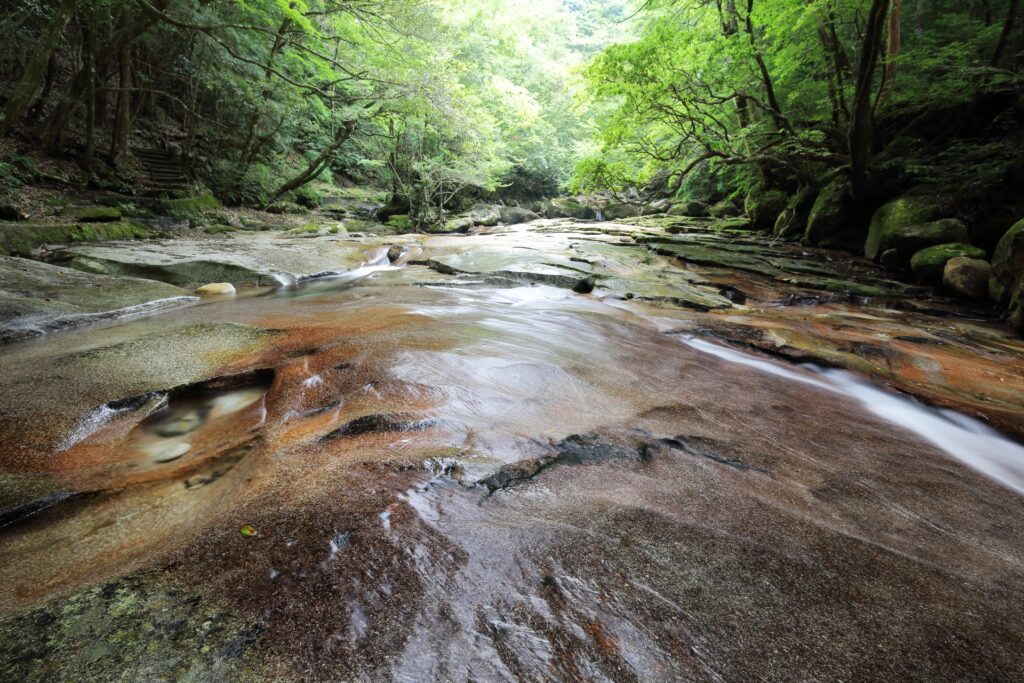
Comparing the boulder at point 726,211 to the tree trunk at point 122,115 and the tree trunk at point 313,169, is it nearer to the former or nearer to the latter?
the tree trunk at point 313,169

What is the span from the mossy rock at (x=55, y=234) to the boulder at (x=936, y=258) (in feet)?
44.7

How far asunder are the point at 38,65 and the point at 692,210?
68.3ft

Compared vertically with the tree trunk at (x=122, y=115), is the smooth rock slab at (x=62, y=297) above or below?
below

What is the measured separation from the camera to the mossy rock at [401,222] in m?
18.1

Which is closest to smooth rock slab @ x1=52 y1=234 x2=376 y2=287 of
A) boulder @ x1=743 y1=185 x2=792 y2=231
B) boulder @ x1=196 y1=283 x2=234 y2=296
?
boulder @ x1=196 y1=283 x2=234 y2=296

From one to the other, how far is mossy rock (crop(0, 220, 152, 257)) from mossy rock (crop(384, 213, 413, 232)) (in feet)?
30.4

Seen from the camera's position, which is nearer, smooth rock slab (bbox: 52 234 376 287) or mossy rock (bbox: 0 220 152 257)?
smooth rock slab (bbox: 52 234 376 287)

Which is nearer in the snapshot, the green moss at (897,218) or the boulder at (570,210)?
the green moss at (897,218)

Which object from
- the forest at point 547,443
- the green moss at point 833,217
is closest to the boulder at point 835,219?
the green moss at point 833,217

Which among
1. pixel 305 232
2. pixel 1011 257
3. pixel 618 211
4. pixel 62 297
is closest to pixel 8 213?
pixel 305 232

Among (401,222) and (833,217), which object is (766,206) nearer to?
(833,217)

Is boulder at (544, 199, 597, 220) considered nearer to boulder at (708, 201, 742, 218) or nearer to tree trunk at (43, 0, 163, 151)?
boulder at (708, 201, 742, 218)

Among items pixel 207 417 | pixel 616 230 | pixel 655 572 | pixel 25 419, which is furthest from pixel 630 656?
pixel 616 230

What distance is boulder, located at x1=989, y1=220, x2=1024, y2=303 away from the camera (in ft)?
17.5
